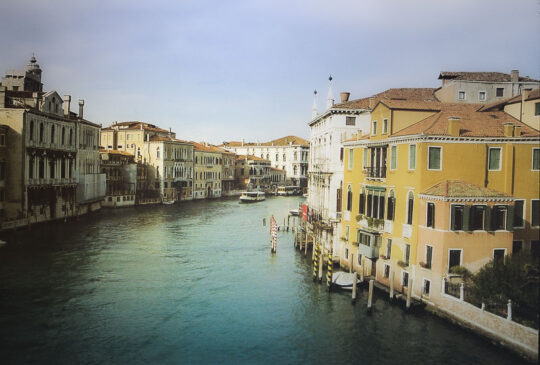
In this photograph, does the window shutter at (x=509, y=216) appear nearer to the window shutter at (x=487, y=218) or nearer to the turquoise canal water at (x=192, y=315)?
the window shutter at (x=487, y=218)

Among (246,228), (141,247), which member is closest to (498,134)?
(141,247)

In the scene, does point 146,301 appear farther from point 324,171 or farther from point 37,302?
point 324,171

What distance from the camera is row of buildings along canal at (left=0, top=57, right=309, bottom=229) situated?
90.7 feet

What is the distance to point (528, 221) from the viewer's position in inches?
595

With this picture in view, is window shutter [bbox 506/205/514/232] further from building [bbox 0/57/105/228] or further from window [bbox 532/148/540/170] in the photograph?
building [bbox 0/57/105/228]

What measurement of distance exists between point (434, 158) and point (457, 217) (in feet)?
6.71

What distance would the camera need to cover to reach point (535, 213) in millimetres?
15133

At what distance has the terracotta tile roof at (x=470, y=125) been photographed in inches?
589

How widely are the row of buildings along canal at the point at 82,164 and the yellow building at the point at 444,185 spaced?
21.3 metres

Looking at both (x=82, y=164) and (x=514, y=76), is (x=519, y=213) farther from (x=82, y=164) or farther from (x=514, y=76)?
(x=82, y=164)

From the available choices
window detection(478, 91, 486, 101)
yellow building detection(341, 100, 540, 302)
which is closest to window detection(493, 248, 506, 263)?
yellow building detection(341, 100, 540, 302)

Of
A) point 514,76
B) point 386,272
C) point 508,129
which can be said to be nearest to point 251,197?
point 514,76

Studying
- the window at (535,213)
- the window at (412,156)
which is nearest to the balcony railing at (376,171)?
the window at (412,156)

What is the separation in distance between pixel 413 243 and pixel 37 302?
42.4 ft
